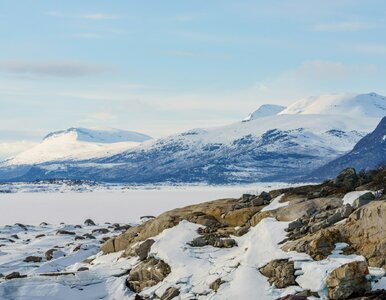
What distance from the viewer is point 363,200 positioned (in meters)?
25.5

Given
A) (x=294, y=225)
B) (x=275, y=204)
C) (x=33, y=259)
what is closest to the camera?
(x=294, y=225)

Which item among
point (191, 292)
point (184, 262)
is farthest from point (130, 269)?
point (191, 292)

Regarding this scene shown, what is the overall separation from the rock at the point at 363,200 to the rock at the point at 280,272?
174 inches

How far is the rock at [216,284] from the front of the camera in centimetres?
2325

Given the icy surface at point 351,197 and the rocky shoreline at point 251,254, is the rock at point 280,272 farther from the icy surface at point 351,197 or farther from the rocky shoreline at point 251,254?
the icy surface at point 351,197

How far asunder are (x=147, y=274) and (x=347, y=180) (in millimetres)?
10915

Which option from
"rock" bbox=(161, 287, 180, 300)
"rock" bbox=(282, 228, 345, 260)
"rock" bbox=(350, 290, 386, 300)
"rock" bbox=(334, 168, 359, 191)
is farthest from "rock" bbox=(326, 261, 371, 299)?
"rock" bbox=(334, 168, 359, 191)

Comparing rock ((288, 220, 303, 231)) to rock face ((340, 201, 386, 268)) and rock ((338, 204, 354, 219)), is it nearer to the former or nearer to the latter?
rock ((338, 204, 354, 219))

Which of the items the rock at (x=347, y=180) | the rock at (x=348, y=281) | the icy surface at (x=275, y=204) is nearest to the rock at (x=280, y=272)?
the rock at (x=348, y=281)

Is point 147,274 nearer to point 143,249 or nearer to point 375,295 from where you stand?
point 143,249

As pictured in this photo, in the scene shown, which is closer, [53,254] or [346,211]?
[346,211]

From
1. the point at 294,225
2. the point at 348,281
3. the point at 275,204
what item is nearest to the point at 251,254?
the point at 294,225

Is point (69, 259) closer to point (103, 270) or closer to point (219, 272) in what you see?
point (103, 270)

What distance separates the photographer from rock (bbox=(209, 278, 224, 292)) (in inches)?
915
